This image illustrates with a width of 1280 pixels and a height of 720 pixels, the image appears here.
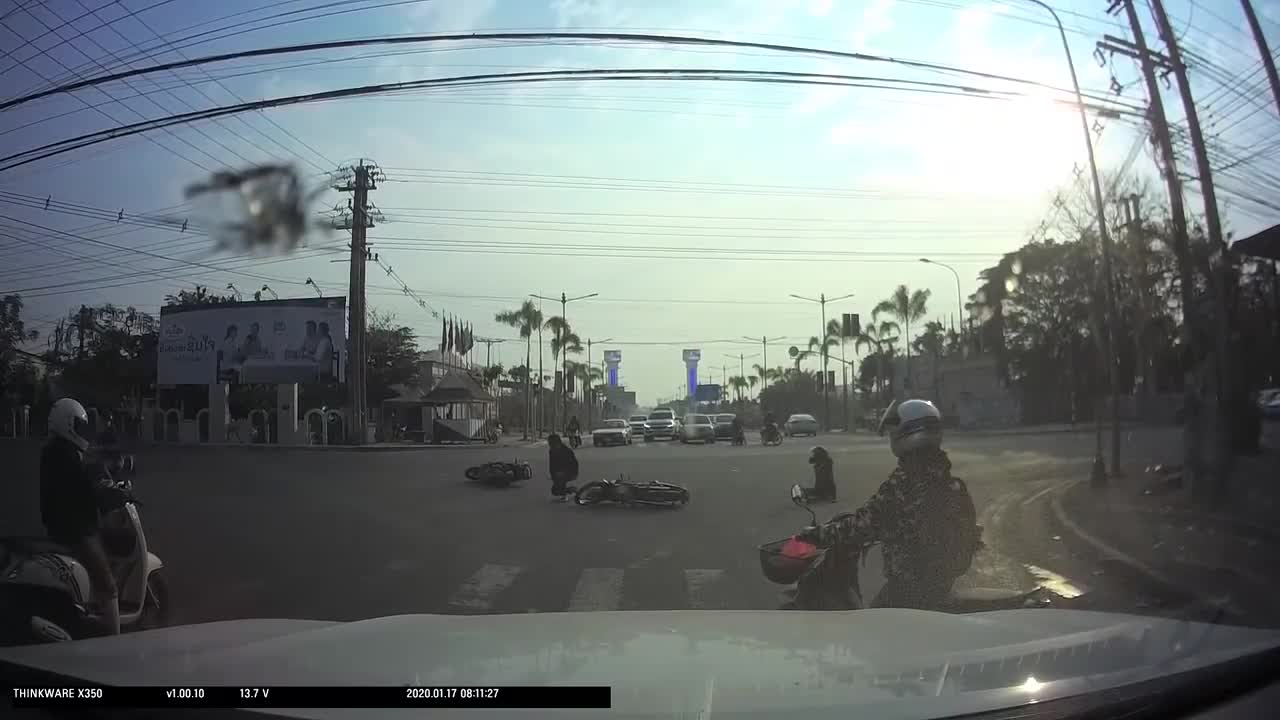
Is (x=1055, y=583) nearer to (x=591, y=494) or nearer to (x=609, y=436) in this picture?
(x=591, y=494)

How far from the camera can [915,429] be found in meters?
4.18

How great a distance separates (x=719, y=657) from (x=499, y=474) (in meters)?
14.2

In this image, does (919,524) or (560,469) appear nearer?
(919,524)

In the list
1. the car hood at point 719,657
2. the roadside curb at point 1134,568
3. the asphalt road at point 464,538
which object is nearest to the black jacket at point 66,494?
the asphalt road at point 464,538


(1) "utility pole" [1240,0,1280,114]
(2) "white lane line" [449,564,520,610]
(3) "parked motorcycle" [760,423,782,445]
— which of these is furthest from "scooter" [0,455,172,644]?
(3) "parked motorcycle" [760,423,782,445]

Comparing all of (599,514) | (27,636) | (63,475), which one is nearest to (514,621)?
(27,636)

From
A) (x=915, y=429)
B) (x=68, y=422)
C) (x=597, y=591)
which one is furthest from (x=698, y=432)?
(x=915, y=429)

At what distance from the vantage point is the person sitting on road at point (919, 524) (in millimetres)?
3971

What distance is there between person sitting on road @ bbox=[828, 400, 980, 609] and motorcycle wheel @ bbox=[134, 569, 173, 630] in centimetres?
492

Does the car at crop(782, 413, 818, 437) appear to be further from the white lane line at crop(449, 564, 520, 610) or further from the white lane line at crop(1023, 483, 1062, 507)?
the white lane line at crop(449, 564, 520, 610)

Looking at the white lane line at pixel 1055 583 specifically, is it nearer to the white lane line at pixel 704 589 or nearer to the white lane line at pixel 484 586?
the white lane line at pixel 704 589

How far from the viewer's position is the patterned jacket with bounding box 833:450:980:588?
3977 millimetres
